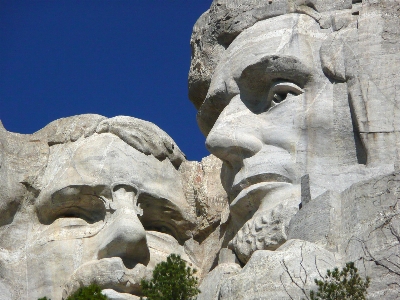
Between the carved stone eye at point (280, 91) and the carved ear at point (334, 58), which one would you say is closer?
the carved ear at point (334, 58)

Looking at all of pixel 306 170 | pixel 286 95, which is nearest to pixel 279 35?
pixel 286 95

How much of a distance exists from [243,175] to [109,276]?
1.61 metres

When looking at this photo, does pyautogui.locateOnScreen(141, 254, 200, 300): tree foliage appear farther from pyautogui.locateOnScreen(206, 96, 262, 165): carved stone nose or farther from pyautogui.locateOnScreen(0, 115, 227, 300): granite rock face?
pyautogui.locateOnScreen(0, 115, 227, 300): granite rock face

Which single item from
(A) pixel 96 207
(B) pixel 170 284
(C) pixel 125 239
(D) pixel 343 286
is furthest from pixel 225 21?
(D) pixel 343 286

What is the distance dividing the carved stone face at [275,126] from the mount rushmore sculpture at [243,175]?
1cm

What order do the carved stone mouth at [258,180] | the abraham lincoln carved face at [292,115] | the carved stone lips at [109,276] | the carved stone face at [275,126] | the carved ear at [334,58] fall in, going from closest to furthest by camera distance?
the abraham lincoln carved face at [292,115], the carved stone face at [275,126], the carved stone mouth at [258,180], the carved ear at [334,58], the carved stone lips at [109,276]

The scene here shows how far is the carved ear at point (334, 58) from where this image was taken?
13.2 metres

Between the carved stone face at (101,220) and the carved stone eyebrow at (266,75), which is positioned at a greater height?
the carved stone eyebrow at (266,75)

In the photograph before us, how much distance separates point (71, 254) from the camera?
14203mm

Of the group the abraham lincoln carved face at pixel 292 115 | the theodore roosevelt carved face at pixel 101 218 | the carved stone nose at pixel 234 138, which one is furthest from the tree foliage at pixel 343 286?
the theodore roosevelt carved face at pixel 101 218

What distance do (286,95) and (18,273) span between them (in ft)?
10.5

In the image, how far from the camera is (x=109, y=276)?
13.6m

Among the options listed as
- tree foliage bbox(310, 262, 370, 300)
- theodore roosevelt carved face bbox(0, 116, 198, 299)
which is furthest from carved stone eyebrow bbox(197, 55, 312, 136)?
tree foliage bbox(310, 262, 370, 300)

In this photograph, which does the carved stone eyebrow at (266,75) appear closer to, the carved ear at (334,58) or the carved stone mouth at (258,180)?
the carved ear at (334,58)
